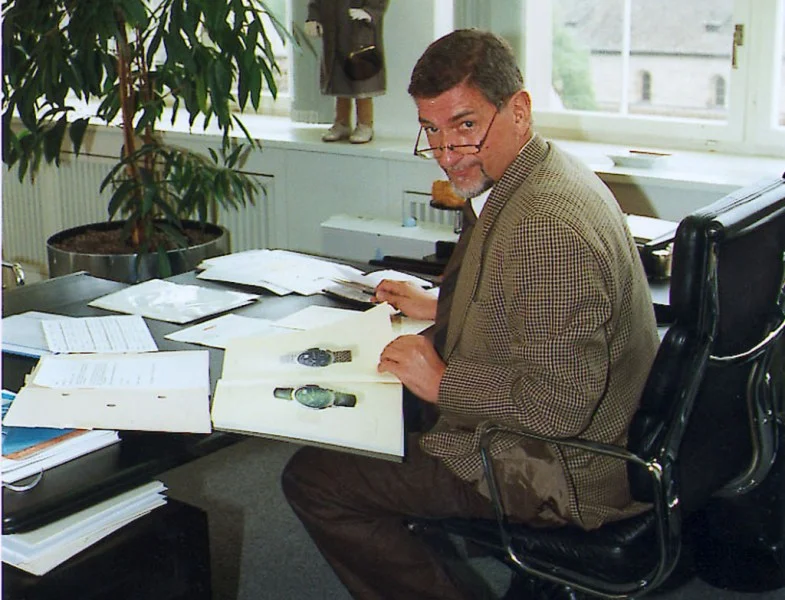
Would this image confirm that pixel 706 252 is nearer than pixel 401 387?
Yes

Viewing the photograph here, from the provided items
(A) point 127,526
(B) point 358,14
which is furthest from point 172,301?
(B) point 358,14

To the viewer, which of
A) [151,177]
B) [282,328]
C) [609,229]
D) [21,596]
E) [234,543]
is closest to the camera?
[21,596]

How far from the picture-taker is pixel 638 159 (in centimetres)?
304

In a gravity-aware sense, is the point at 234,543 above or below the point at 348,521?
below

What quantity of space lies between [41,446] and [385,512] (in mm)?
611

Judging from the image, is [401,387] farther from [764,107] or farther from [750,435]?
[764,107]

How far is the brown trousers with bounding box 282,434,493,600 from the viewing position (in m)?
1.67

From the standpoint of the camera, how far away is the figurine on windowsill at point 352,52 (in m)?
3.48

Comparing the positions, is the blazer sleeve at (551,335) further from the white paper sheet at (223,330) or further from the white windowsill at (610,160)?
the white windowsill at (610,160)

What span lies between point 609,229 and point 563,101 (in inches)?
84.7

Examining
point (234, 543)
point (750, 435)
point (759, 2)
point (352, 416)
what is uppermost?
point (759, 2)

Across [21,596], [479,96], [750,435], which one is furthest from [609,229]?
[21,596]

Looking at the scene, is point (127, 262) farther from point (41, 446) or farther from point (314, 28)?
point (41, 446)

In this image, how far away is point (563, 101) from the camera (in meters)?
3.58
